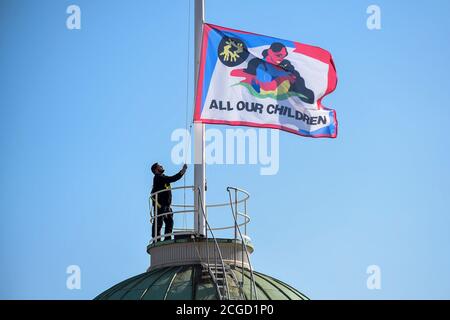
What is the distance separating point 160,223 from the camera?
41.0m

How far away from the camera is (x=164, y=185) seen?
41250 millimetres

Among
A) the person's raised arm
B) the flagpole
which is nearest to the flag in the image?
the flagpole

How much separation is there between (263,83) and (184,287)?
847 cm

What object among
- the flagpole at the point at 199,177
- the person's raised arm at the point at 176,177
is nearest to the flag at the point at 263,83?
the flagpole at the point at 199,177

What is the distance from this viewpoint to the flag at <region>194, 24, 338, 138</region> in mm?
41469

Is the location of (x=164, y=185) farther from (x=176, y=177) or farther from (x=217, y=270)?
(x=217, y=270)

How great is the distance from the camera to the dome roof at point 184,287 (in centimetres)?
3722

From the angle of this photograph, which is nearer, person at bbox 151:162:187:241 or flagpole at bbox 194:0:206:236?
flagpole at bbox 194:0:206:236

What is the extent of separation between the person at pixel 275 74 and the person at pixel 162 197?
388 centimetres

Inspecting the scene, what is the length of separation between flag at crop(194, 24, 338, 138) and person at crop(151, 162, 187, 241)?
2180 mm

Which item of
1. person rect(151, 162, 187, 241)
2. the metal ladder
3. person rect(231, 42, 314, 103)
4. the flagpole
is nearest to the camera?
the metal ladder

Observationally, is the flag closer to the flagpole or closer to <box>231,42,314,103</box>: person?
<box>231,42,314,103</box>: person

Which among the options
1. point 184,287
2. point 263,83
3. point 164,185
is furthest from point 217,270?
point 263,83
